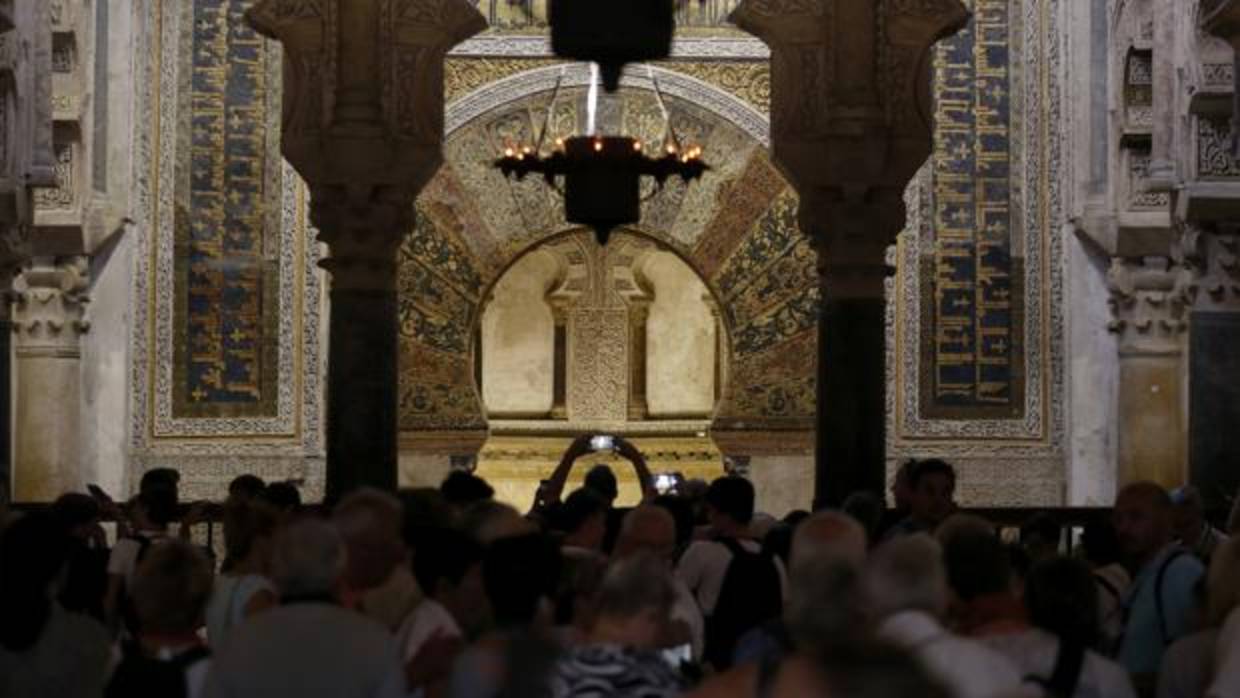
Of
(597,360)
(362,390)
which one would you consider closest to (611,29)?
(362,390)

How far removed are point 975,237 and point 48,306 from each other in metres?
6.53

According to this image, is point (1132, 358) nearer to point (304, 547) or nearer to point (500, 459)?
point (500, 459)

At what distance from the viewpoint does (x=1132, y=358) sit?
60.6ft

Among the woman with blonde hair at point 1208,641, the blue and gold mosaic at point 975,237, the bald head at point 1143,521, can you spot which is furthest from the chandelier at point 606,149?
the woman with blonde hair at point 1208,641

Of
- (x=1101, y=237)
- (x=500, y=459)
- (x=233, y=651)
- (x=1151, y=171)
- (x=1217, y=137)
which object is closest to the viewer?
(x=233, y=651)

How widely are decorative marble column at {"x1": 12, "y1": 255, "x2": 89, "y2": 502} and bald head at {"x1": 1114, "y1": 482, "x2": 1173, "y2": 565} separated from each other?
486 inches

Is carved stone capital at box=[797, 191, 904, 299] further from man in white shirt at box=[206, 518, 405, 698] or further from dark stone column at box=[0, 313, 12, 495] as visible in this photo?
man in white shirt at box=[206, 518, 405, 698]

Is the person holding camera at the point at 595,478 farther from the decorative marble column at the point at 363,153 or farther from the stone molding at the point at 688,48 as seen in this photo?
the stone molding at the point at 688,48

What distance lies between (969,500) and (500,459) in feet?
14.9

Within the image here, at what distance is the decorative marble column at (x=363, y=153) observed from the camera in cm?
1166

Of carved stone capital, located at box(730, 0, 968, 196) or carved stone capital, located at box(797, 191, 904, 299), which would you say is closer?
carved stone capital, located at box(730, 0, 968, 196)

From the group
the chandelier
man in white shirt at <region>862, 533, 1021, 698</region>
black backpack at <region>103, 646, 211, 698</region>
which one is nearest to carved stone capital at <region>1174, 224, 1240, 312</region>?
the chandelier

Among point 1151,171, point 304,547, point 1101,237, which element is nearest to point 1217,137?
point 1151,171

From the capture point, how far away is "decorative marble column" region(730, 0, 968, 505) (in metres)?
11.8
